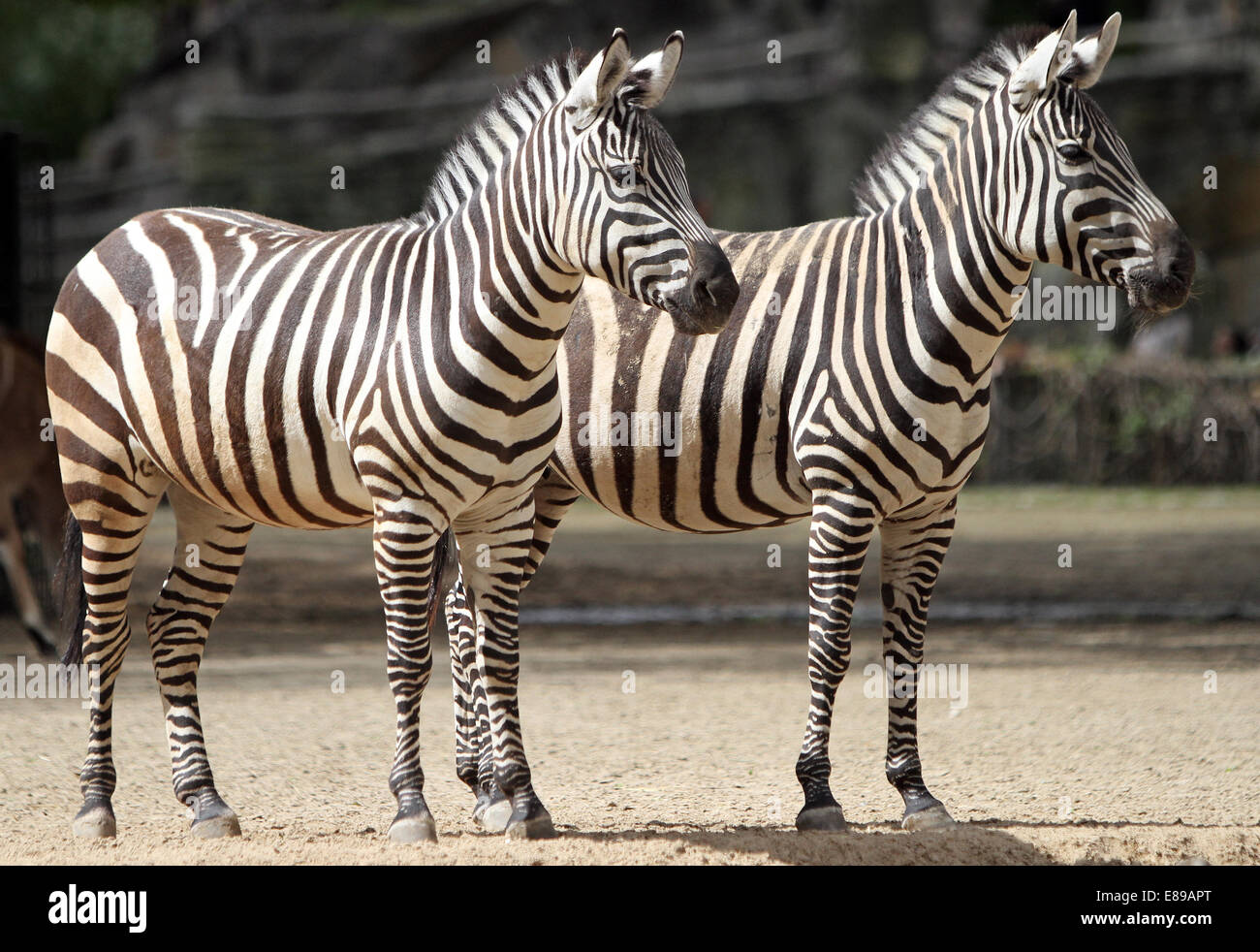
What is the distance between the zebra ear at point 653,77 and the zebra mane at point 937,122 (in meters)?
1.33

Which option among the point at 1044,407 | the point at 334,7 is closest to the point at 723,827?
the point at 1044,407

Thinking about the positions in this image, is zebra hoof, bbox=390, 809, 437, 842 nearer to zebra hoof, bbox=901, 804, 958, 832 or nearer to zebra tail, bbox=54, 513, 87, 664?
zebra tail, bbox=54, 513, 87, 664

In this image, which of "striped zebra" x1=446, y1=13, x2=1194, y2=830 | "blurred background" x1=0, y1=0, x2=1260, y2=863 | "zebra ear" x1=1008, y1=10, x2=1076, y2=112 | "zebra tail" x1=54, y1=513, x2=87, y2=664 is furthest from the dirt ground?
"zebra ear" x1=1008, y1=10, x2=1076, y2=112

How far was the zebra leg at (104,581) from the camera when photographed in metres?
5.30

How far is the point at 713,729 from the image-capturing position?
7949 mm

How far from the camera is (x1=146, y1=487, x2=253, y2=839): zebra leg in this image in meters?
5.36

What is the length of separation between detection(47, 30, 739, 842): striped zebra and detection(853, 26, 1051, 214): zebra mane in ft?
4.31

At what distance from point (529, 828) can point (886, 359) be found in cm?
205

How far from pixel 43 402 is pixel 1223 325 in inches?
834

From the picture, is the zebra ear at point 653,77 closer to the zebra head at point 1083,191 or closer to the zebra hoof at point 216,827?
the zebra head at point 1083,191

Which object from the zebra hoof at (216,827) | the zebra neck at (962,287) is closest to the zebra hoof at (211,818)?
the zebra hoof at (216,827)

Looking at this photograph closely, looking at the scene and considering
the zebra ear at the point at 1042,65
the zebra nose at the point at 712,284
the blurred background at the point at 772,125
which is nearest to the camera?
the zebra nose at the point at 712,284

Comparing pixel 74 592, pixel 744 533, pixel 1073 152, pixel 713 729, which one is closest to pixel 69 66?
pixel 744 533

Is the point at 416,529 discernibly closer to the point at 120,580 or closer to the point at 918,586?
the point at 120,580
